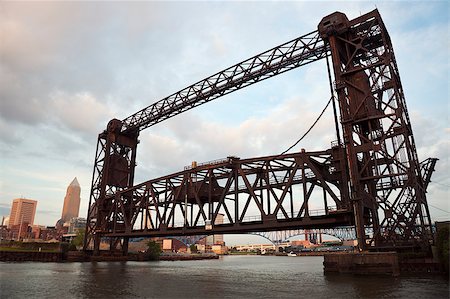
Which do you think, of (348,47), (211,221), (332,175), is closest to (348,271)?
(332,175)

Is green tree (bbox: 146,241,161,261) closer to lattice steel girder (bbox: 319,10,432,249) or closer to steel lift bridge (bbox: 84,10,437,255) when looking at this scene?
steel lift bridge (bbox: 84,10,437,255)

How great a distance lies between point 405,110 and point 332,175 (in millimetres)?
9412

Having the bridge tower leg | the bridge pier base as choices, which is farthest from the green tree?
the bridge pier base

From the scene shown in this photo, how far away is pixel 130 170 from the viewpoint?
186 ft

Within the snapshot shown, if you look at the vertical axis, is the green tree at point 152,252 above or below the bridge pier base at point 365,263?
below

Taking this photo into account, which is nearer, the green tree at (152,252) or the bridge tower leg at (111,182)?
the bridge tower leg at (111,182)

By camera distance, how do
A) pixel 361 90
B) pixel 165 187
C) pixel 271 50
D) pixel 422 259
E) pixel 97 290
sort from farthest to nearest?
pixel 165 187, pixel 271 50, pixel 361 90, pixel 422 259, pixel 97 290

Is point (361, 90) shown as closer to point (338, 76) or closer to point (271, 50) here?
point (338, 76)

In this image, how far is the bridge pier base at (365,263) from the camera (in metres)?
23.0

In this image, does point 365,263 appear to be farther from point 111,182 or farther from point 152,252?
point 152,252

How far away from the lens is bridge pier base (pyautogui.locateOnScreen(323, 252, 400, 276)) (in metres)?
23.0

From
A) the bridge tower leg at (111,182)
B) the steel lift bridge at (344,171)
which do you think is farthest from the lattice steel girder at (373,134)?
the bridge tower leg at (111,182)

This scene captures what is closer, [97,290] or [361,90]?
[97,290]

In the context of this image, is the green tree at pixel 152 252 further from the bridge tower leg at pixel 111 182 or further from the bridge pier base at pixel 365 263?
the bridge pier base at pixel 365 263
